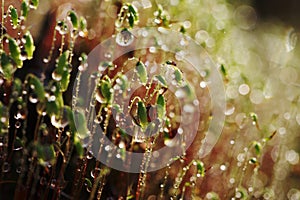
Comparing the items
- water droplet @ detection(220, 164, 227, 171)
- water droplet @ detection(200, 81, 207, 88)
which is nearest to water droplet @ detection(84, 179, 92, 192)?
water droplet @ detection(220, 164, 227, 171)

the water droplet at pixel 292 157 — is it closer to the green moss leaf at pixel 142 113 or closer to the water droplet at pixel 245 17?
the green moss leaf at pixel 142 113

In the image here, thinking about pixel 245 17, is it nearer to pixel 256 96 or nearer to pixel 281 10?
pixel 281 10

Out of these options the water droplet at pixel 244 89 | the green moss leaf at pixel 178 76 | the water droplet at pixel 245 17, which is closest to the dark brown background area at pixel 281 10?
the water droplet at pixel 245 17

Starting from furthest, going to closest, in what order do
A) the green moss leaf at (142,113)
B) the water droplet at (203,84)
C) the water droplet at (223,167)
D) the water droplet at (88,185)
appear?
the water droplet at (203,84) < the water droplet at (223,167) < the water droplet at (88,185) < the green moss leaf at (142,113)

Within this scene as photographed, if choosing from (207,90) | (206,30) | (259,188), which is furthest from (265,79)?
(259,188)

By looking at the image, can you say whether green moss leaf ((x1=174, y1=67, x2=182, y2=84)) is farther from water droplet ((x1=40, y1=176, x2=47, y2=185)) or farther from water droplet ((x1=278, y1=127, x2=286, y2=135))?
water droplet ((x1=278, y1=127, x2=286, y2=135))

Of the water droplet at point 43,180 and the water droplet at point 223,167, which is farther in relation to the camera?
the water droplet at point 223,167
